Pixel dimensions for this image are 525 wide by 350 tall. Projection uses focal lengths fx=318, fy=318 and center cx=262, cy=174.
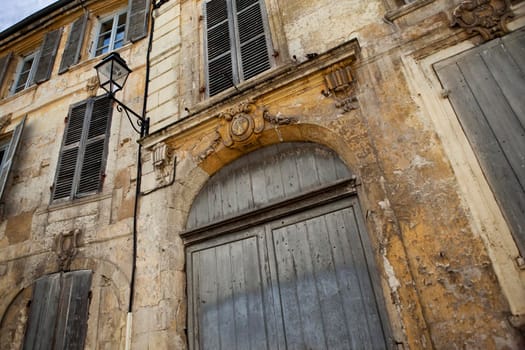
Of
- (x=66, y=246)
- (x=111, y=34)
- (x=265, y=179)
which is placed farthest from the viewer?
(x=111, y=34)

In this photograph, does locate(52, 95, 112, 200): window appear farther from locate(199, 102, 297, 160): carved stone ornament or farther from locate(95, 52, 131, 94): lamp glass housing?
locate(199, 102, 297, 160): carved stone ornament

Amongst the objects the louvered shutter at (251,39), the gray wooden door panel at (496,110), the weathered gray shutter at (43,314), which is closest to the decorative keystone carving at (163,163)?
the louvered shutter at (251,39)

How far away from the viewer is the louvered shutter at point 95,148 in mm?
4566

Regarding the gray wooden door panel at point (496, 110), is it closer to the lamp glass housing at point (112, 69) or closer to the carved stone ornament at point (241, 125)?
the carved stone ornament at point (241, 125)

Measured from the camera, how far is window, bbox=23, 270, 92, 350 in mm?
3611

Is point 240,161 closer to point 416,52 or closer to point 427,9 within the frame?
point 416,52

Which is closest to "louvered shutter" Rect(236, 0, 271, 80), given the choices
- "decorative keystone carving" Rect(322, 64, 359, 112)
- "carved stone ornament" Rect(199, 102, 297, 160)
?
"carved stone ornament" Rect(199, 102, 297, 160)

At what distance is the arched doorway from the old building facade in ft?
0.05

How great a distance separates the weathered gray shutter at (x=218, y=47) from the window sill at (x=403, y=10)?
1.85m

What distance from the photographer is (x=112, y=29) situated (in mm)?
6277

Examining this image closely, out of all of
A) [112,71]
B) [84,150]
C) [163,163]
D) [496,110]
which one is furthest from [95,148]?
[496,110]

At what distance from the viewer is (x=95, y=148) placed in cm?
485

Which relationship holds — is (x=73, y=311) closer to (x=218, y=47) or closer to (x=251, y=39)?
(x=218, y=47)

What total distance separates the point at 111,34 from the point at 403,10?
5.44 meters
